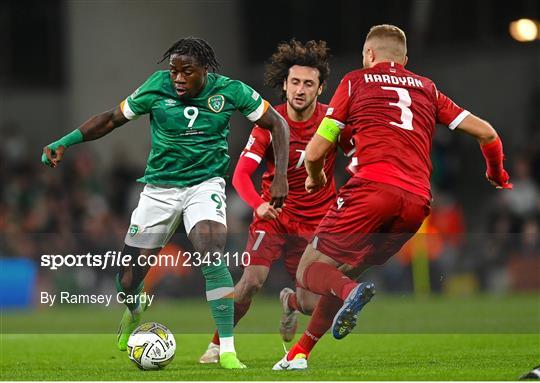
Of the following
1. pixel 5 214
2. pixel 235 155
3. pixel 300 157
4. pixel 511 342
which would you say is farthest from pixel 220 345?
pixel 5 214

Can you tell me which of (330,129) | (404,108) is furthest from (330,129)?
(404,108)

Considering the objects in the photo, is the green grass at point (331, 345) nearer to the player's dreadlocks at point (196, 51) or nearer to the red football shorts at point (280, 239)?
the red football shorts at point (280, 239)

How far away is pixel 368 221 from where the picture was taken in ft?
27.7

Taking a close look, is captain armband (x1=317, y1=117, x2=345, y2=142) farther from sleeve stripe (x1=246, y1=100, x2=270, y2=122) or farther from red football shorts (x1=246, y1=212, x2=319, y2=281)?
red football shorts (x1=246, y1=212, x2=319, y2=281)

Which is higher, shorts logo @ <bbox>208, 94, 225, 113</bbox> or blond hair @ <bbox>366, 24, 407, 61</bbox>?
blond hair @ <bbox>366, 24, 407, 61</bbox>

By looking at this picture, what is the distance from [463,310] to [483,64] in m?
7.23

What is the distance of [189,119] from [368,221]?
5.53ft

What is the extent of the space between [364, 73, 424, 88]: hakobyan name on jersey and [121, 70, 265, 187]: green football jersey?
1107 mm

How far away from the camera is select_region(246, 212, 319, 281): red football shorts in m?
10.1

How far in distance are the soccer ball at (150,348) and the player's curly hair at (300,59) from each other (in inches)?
98.7

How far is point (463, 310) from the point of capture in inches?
634

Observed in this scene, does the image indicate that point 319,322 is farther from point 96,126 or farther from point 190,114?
point 96,126

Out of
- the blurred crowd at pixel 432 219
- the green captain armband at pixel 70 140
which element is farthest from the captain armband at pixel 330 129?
the blurred crowd at pixel 432 219

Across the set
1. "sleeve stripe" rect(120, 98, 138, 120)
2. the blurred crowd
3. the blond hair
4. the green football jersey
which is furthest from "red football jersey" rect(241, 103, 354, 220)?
the blurred crowd
